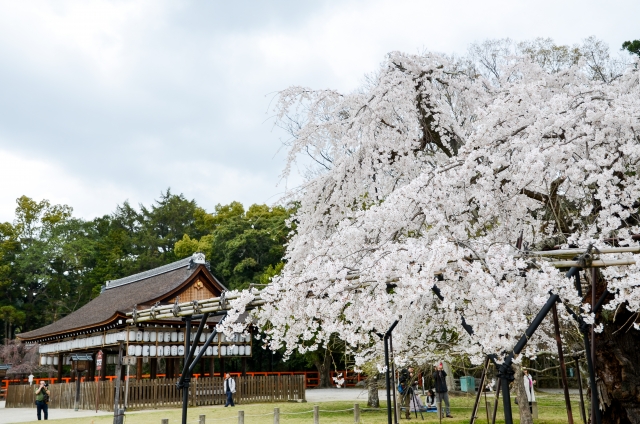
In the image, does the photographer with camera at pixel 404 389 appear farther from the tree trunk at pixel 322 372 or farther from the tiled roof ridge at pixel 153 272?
the tree trunk at pixel 322 372

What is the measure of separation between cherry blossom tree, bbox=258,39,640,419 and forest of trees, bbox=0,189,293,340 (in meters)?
19.2

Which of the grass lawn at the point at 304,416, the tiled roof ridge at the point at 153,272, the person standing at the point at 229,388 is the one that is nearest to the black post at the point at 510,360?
the grass lawn at the point at 304,416

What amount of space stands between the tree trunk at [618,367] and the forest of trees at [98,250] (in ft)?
70.3

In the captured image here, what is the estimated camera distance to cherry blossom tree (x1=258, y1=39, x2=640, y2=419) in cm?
352

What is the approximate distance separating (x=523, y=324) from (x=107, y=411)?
14.7m

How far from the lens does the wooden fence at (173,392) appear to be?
14.5 m

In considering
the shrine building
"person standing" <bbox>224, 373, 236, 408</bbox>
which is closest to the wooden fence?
the shrine building

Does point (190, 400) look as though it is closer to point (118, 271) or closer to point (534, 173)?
point (534, 173)

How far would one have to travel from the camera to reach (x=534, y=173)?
13.8 feet

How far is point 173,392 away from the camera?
15.1 m

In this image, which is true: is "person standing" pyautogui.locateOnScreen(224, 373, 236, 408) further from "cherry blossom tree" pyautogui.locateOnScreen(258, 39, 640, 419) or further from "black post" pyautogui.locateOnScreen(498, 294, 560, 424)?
"black post" pyautogui.locateOnScreen(498, 294, 560, 424)

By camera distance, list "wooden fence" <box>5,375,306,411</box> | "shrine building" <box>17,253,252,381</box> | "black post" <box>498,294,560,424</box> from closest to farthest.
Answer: "black post" <box>498,294,560,424</box>, "wooden fence" <box>5,375,306,411</box>, "shrine building" <box>17,253,252,381</box>

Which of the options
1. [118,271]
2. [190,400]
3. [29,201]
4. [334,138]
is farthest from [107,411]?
[29,201]

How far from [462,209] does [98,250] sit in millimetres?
35493
